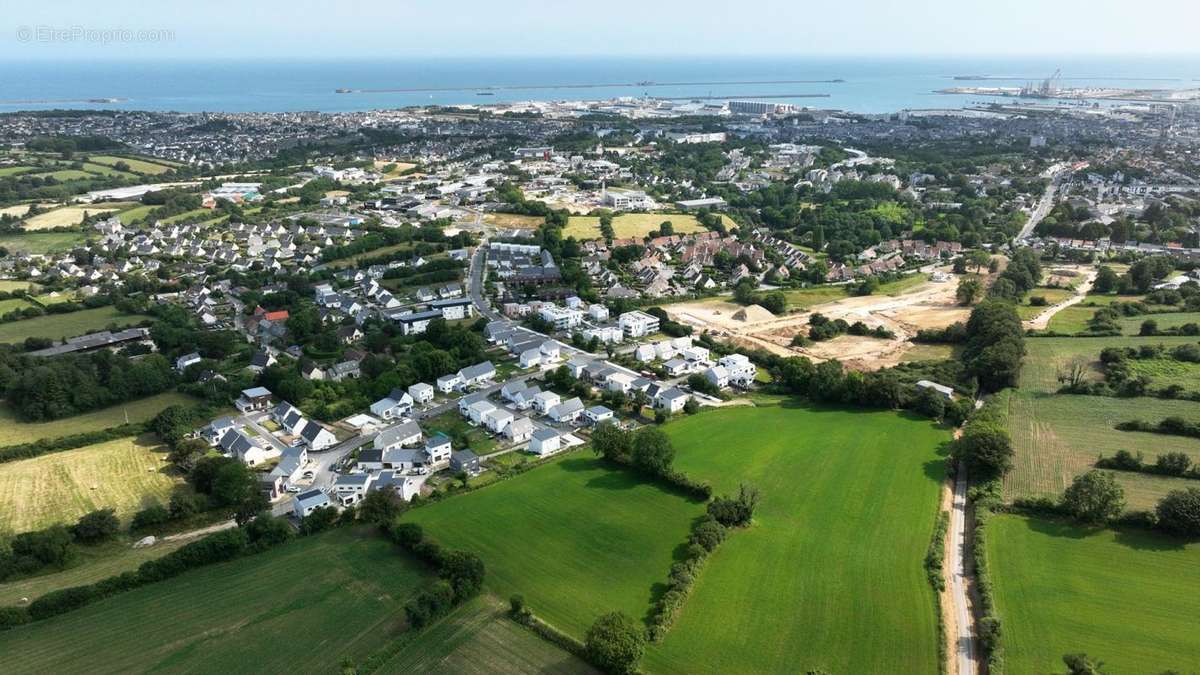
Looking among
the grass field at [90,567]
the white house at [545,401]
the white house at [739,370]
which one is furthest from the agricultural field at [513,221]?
the grass field at [90,567]

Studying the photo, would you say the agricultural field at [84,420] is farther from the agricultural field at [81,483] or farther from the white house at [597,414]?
the white house at [597,414]

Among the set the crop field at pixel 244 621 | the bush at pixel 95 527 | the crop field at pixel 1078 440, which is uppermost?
the bush at pixel 95 527

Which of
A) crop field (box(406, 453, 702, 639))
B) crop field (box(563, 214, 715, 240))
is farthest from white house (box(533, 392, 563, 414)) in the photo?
crop field (box(563, 214, 715, 240))

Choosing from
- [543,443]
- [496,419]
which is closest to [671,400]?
[543,443]

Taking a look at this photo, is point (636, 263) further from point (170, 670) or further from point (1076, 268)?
point (170, 670)

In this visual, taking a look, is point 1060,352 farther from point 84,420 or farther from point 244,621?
point 84,420

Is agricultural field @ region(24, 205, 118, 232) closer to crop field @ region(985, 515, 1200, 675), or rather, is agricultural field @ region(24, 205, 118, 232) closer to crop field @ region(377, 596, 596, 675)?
crop field @ region(377, 596, 596, 675)

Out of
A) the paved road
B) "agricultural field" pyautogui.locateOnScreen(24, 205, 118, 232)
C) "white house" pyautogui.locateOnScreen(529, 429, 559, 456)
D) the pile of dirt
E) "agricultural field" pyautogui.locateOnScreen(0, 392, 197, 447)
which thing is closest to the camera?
the paved road
